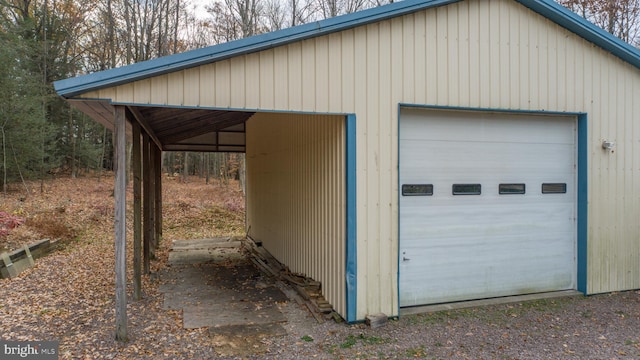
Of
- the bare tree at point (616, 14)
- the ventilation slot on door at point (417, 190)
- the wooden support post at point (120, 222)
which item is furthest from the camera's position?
the bare tree at point (616, 14)

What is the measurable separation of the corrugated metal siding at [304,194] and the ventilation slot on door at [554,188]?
2975 millimetres

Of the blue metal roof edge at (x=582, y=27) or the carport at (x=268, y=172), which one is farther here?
the blue metal roof edge at (x=582, y=27)

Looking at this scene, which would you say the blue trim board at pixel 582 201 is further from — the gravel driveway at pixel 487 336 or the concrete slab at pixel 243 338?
the concrete slab at pixel 243 338

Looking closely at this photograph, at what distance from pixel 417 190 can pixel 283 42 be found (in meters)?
2.34

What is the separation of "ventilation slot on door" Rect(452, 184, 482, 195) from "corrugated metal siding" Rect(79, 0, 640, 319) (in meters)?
1.00

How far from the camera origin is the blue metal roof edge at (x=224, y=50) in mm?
3582

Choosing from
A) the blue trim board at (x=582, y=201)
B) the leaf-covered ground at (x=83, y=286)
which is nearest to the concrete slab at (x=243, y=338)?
the leaf-covered ground at (x=83, y=286)

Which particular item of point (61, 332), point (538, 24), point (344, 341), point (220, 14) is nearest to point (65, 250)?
point (61, 332)

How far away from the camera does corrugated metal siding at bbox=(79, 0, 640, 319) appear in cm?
417

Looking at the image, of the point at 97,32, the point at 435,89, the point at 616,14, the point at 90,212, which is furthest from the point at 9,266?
the point at 616,14

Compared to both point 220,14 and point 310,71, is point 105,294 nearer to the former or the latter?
point 310,71

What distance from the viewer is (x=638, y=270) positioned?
5766 millimetres

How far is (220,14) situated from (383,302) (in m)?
18.2

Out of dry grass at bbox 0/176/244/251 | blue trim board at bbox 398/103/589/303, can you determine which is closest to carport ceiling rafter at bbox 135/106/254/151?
dry grass at bbox 0/176/244/251
